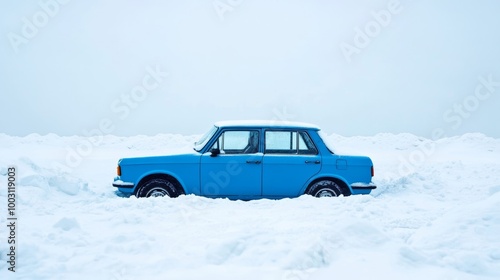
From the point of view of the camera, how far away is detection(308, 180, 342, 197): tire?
7.92 m

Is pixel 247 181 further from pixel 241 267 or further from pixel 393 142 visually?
pixel 393 142

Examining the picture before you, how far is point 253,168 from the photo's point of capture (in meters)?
7.77

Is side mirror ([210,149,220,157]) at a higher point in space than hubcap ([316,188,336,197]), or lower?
higher

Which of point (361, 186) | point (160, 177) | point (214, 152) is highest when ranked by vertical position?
point (214, 152)

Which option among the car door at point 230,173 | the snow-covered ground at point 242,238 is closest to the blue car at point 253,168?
the car door at point 230,173

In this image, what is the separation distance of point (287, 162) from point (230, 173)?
107 centimetres

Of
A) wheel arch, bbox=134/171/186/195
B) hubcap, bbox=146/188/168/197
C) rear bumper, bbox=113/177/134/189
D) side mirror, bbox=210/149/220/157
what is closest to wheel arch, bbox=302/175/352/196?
side mirror, bbox=210/149/220/157

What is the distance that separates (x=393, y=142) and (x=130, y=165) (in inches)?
906

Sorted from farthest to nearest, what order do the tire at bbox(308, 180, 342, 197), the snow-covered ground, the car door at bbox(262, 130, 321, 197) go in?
the tire at bbox(308, 180, 342, 197) → the car door at bbox(262, 130, 321, 197) → the snow-covered ground

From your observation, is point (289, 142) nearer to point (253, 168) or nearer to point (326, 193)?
point (253, 168)

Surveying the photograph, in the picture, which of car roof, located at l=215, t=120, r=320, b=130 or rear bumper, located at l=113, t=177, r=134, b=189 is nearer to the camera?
rear bumper, located at l=113, t=177, r=134, b=189

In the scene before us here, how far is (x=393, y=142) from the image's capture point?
90.7 ft

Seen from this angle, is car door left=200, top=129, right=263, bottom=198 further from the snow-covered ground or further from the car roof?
the snow-covered ground

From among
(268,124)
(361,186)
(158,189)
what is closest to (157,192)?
(158,189)
